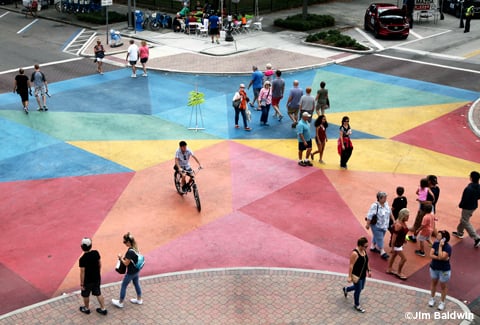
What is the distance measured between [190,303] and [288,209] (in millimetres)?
4573

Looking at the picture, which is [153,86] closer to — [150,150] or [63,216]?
[150,150]

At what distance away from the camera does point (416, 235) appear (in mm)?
13961

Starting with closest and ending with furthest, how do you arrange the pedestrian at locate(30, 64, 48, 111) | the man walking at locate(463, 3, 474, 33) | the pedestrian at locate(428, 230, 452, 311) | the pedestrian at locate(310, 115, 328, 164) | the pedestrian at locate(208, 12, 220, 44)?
the pedestrian at locate(428, 230, 452, 311) → the pedestrian at locate(310, 115, 328, 164) → the pedestrian at locate(30, 64, 48, 111) → the pedestrian at locate(208, 12, 220, 44) → the man walking at locate(463, 3, 474, 33)

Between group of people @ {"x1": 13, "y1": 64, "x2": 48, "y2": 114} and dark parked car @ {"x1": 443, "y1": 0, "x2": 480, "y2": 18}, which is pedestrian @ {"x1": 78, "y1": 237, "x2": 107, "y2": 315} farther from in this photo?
dark parked car @ {"x1": 443, "y1": 0, "x2": 480, "y2": 18}

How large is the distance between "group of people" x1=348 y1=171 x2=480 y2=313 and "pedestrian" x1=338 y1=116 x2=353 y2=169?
3744 millimetres

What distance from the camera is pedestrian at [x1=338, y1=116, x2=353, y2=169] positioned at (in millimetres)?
17141

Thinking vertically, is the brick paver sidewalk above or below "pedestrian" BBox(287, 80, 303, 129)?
below

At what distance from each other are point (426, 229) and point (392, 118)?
9.48 meters

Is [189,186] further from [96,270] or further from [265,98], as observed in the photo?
[265,98]

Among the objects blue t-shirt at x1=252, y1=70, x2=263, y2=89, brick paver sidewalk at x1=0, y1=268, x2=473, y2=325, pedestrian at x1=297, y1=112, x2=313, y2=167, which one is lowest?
brick paver sidewalk at x1=0, y1=268, x2=473, y2=325

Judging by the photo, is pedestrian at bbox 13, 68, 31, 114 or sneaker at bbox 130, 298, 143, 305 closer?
sneaker at bbox 130, 298, 143, 305

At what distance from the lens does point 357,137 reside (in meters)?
20.4

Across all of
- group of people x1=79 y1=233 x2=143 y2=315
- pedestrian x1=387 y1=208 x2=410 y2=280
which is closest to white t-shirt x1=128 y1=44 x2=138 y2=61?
group of people x1=79 y1=233 x2=143 y2=315

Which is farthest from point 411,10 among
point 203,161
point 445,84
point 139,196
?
point 139,196
